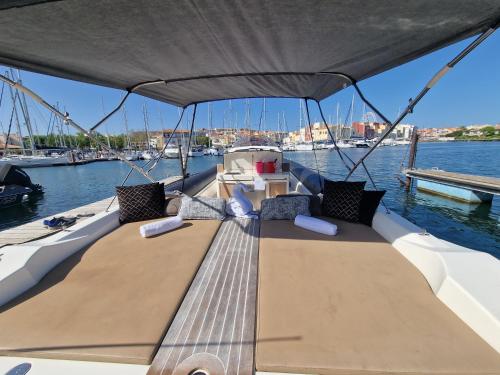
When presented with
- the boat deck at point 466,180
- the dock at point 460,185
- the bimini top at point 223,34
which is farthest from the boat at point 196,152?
the bimini top at point 223,34

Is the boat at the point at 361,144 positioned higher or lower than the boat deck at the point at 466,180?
higher

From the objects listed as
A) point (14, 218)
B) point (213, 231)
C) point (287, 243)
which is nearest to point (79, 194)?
point (14, 218)

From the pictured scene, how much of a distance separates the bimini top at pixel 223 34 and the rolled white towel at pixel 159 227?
4.92 ft

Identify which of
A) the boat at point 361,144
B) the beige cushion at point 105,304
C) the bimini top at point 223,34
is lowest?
the beige cushion at point 105,304

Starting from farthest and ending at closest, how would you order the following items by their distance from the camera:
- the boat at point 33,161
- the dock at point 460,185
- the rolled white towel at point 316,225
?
the boat at point 33,161
the dock at point 460,185
the rolled white towel at point 316,225

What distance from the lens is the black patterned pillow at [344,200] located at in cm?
254

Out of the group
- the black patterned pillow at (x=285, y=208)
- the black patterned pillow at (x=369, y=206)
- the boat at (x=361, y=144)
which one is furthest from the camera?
the boat at (x=361, y=144)

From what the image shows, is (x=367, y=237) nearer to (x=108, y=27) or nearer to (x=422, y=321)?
(x=422, y=321)

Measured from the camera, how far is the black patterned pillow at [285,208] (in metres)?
2.66

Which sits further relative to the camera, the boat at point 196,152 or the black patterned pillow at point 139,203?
the boat at point 196,152

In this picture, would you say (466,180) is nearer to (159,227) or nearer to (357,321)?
(357,321)

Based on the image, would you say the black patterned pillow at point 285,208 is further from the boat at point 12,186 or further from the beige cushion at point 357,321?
the boat at point 12,186

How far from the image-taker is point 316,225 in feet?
7.54

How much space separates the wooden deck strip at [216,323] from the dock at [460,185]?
A: 8.04 m
